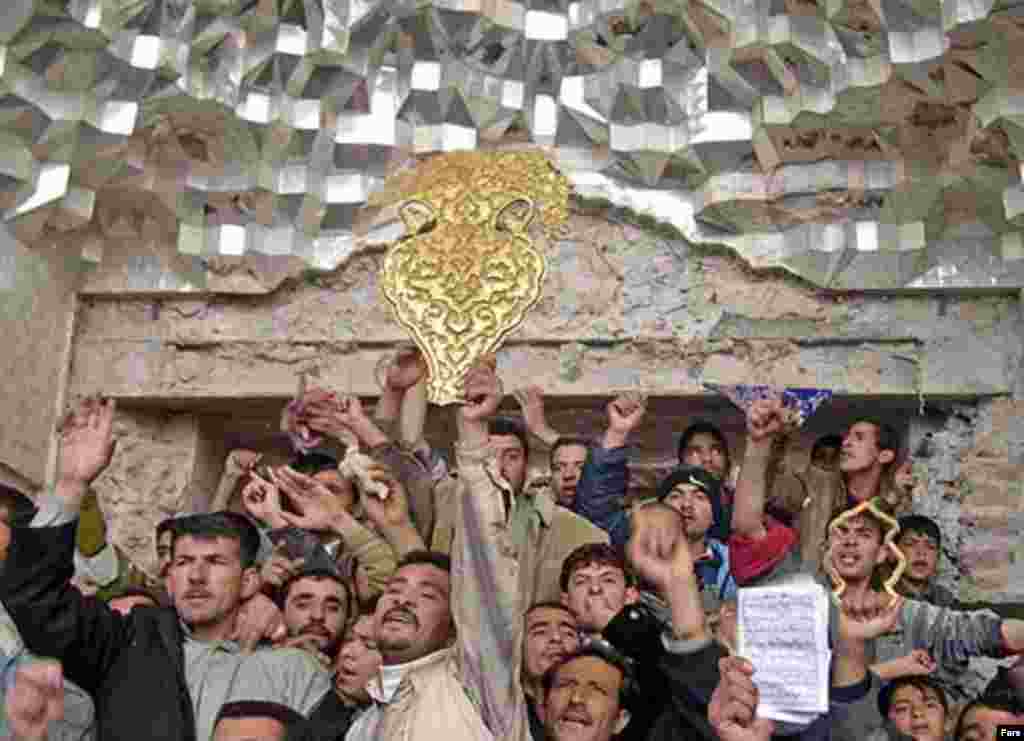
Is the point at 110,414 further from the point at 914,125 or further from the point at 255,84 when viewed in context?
the point at 914,125

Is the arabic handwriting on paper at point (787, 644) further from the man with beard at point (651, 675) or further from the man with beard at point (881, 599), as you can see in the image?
the man with beard at point (881, 599)

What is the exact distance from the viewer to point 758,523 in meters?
5.04

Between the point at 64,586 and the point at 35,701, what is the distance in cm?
28

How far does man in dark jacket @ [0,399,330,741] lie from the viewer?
143 inches

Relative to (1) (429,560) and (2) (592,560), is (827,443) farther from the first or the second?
(1) (429,560)

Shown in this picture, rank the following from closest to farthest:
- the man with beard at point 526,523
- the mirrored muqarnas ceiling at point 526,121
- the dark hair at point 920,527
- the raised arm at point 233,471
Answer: the man with beard at point 526,523
the dark hair at point 920,527
the raised arm at point 233,471
the mirrored muqarnas ceiling at point 526,121

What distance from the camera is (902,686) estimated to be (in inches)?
164

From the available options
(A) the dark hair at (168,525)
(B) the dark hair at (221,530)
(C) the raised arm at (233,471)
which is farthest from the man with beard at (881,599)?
(C) the raised arm at (233,471)

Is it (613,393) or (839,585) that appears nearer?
(839,585)

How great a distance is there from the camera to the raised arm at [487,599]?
366 cm

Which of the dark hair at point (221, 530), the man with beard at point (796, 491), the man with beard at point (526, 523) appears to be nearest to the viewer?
the man with beard at point (526, 523)

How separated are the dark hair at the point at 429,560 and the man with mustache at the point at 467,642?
0.15 meters

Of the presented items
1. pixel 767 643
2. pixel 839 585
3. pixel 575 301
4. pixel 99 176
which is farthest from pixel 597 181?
pixel 767 643

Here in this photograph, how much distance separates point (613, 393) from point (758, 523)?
7.63 ft
